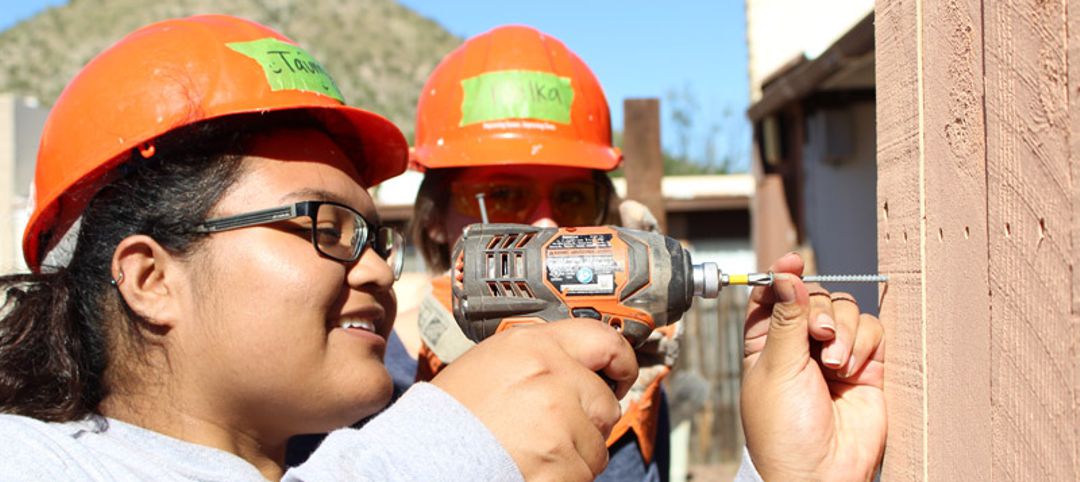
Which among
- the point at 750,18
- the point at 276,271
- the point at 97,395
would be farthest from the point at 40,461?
the point at 750,18

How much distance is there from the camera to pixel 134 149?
1.69 metres

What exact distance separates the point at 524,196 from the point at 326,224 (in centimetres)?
117

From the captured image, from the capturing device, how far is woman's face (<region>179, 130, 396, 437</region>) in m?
1.61

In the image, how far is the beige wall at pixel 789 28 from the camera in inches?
213

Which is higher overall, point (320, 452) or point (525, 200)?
point (525, 200)

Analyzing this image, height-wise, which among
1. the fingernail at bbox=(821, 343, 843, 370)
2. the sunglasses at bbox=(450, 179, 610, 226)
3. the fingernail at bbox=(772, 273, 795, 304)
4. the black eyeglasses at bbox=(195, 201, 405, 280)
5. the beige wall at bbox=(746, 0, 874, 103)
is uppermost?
the beige wall at bbox=(746, 0, 874, 103)

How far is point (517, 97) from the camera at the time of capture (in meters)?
2.94

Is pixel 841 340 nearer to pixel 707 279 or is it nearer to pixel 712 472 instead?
pixel 707 279

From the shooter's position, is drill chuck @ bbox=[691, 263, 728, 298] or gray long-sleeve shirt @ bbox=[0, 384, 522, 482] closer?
gray long-sleeve shirt @ bbox=[0, 384, 522, 482]

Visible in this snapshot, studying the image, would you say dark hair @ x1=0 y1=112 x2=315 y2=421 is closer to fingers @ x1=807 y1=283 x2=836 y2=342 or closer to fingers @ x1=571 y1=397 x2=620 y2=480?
fingers @ x1=571 y1=397 x2=620 y2=480

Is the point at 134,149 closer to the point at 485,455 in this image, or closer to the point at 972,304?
the point at 485,455

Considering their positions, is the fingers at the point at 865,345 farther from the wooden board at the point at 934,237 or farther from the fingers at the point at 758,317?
the fingers at the point at 758,317

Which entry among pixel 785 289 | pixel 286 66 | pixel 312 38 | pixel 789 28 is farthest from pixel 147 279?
pixel 312 38

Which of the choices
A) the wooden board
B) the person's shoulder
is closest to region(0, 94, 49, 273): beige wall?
the person's shoulder
